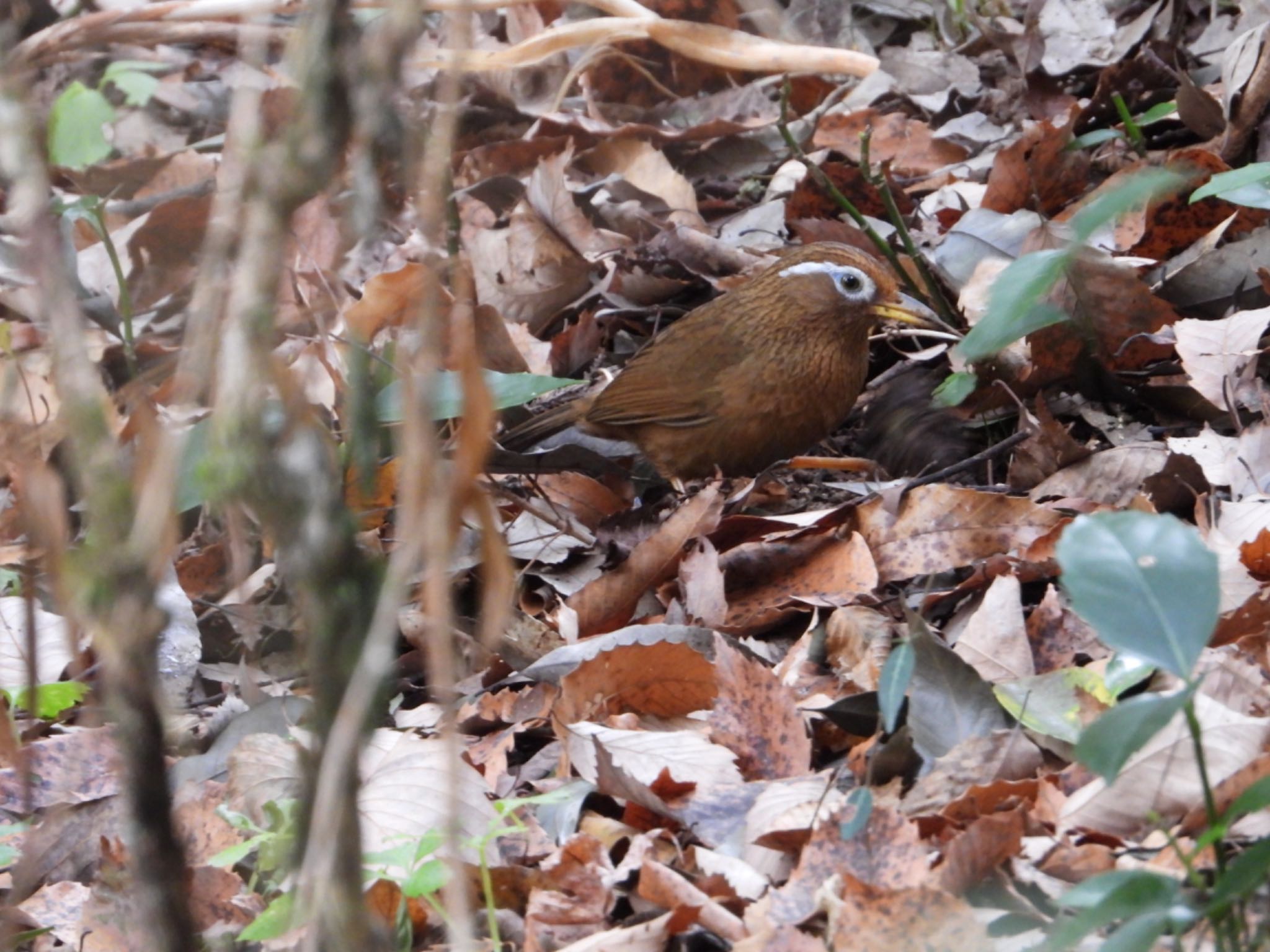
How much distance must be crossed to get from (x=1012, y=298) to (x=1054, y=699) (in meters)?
1.02

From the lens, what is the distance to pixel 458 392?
3412 mm

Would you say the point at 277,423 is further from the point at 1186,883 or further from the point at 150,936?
the point at 1186,883

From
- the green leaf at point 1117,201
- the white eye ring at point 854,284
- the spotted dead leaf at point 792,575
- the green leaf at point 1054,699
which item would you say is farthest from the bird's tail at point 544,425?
the green leaf at point 1117,201

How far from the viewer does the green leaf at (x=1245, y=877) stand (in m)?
1.63

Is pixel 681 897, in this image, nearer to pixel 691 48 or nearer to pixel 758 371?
pixel 758 371

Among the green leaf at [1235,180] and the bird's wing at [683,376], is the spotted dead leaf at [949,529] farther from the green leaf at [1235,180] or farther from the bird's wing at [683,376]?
the bird's wing at [683,376]

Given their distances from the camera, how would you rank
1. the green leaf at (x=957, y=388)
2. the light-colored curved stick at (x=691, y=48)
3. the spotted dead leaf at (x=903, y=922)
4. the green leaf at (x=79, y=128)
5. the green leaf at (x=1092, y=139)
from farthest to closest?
the green leaf at (x=79, y=128) → the light-colored curved stick at (x=691, y=48) → the green leaf at (x=1092, y=139) → the green leaf at (x=957, y=388) → the spotted dead leaf at (x=903, y=922)

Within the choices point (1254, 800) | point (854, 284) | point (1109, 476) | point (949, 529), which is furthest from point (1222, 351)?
point (1254, 800)

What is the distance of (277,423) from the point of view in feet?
5.35

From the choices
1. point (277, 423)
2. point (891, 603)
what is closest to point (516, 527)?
point (891, 603)

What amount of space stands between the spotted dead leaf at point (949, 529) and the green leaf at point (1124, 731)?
68.9 inches

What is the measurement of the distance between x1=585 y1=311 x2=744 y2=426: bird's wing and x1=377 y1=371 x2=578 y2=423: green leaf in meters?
1.32

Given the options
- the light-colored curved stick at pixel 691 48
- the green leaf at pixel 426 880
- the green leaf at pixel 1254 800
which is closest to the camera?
the green leaf at pixel 1254 800

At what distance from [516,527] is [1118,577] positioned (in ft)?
9.34
